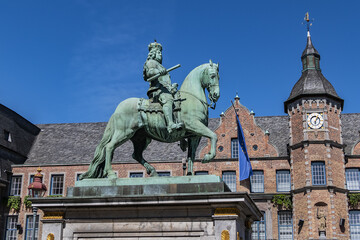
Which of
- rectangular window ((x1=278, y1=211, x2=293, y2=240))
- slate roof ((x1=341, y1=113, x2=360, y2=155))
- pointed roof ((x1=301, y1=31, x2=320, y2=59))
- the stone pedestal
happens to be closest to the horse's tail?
the stone pedestal

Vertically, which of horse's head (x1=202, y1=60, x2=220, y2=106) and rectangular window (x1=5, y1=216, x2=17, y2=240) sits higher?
horse's head (x1=202, y1=60, x2=220, y2=106)

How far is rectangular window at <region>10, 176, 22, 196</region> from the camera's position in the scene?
1625 inches

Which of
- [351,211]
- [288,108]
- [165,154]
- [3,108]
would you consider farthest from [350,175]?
[3,108]

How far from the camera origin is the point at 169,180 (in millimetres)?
11234

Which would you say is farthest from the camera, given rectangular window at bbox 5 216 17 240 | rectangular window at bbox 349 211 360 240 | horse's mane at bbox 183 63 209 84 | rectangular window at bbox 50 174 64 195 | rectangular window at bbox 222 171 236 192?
rectangular window at bbox 50 174 64 195

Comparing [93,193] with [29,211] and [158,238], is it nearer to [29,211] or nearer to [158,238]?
[158,238]

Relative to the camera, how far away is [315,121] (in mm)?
36312

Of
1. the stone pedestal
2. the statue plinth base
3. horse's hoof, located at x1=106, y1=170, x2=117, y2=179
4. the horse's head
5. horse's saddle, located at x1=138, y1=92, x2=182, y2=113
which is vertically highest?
the horse's head

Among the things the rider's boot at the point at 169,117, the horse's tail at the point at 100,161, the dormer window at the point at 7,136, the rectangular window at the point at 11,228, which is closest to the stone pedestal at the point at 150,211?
the horse's tail at the point at 100,161

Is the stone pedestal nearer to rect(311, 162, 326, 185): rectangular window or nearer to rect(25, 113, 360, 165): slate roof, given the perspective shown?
rect(311, 162, 326, 185): rectangular window

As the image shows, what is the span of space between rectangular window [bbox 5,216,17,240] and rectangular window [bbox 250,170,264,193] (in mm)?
18103

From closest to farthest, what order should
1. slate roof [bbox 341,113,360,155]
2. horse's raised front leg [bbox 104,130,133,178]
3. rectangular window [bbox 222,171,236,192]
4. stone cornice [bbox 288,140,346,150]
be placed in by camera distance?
horse's raised front leg [bbox 104,130,133,178], stone cornice [bbox 288,140,346,150], rectangular window [bbox 222,171,236,192], slate roof [bbox 341,113,360,155]

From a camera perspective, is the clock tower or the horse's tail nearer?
the horse's tail

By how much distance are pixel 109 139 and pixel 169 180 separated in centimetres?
191
